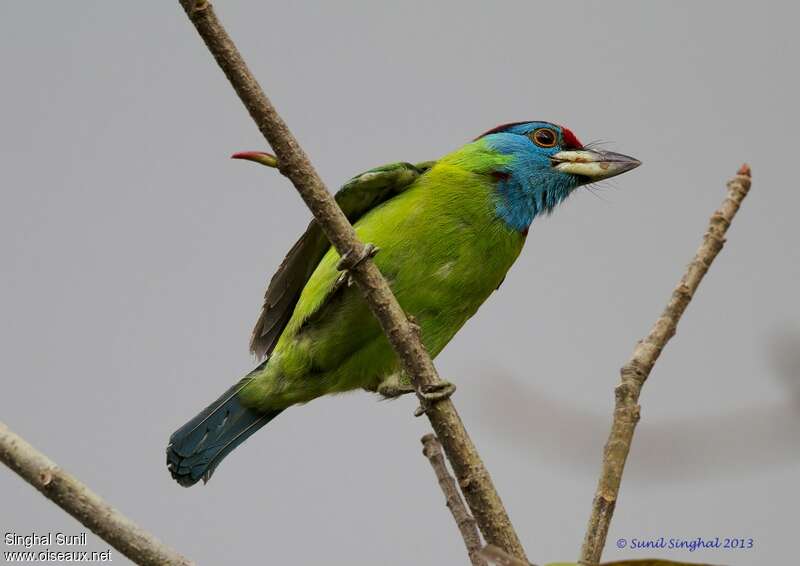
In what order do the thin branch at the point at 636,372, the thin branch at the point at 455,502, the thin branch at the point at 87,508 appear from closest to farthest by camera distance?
the thin branch at the point at 87,508 → the thin branch at the point at 636,372 → the thin branch at the point at 455,502

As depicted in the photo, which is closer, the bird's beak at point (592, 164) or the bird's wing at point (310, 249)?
the bird's wing at point (310, 249)

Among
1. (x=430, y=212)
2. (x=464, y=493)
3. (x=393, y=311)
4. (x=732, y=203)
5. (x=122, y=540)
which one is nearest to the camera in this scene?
(x=122, y=540)

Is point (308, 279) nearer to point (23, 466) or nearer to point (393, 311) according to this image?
point (393, 311)

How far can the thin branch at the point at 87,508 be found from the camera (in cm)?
194

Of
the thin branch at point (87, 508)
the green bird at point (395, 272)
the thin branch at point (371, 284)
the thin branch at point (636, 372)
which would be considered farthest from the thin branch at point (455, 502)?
the green bird at point (395, 272)

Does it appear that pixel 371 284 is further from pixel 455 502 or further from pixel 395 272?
pixel 395 272

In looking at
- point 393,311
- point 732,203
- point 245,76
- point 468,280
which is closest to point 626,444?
point 393,311

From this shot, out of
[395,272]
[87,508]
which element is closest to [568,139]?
[395,272]

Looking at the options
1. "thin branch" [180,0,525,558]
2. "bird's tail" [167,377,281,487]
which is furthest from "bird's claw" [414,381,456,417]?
"bird's tail" [167,377,281,487]

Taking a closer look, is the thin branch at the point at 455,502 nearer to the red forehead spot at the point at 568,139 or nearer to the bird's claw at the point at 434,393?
the bird's claw at the point at 434,393

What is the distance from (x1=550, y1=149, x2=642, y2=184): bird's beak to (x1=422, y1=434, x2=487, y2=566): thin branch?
186cm

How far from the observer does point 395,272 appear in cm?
377

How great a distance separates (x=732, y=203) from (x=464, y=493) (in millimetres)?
1154

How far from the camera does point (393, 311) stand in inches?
97.7
